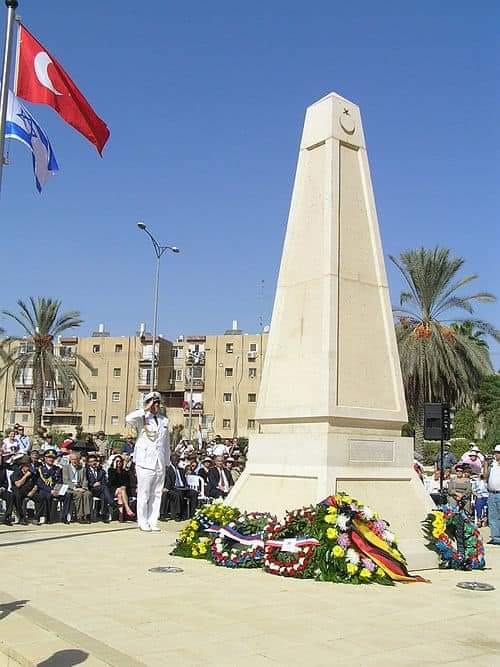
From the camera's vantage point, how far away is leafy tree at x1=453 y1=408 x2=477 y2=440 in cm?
5728

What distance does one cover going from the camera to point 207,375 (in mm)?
73938

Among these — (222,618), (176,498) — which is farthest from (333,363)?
(176,498)

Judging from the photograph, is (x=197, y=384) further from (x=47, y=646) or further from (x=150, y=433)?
(x=47, y=646)

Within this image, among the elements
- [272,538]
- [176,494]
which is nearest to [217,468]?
[176,494]

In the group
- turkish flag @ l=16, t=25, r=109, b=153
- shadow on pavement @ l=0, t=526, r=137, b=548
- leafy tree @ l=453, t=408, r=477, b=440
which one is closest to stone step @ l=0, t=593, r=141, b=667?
shadow on pavement @ l=0, t=526, r=137, b=548

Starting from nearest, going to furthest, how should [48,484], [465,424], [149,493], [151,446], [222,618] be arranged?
[222,618] < [151,446] < [149,493] < [48,484] < [465,424]

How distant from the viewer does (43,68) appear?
1082 centimetres

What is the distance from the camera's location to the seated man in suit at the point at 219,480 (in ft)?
58.5

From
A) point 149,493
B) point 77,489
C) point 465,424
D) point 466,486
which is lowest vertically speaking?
point 77,489

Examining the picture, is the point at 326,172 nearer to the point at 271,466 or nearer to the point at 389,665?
the point at 271,466

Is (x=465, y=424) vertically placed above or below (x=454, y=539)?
above

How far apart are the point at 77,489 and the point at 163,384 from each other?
61.4 meters

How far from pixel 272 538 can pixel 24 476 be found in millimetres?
6811

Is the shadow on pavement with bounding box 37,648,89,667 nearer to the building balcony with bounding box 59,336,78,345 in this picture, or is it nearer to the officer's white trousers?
the officer's white trousers
